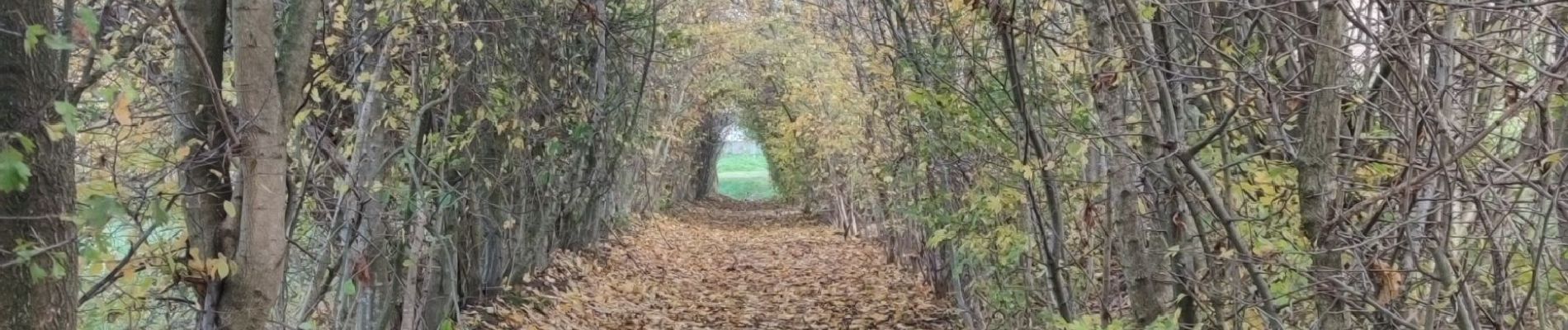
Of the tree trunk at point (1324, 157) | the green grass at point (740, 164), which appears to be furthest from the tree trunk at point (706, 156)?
the green grass at point (740, 164)

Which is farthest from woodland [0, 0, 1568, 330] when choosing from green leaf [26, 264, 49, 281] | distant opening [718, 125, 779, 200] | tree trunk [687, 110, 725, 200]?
distant opening [718, 125, 779, 200]

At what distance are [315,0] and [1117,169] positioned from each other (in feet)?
9.45

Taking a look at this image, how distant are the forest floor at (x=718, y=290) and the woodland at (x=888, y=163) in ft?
0.24

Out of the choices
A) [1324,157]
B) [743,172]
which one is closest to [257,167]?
[1324,157]

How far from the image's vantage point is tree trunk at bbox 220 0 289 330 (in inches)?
118

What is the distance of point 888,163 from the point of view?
349 inches

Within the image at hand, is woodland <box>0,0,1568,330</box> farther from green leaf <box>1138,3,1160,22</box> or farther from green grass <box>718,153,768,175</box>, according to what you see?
green grass <box>718,153,768,175</box>

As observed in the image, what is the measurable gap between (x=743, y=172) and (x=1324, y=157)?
215 ft

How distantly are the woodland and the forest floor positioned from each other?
0.24 feet

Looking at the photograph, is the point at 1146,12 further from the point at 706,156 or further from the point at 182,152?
the point at 706,156

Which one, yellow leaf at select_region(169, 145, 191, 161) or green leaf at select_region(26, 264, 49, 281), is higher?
yellow leaf at select_region(169, 145, 191, 161)

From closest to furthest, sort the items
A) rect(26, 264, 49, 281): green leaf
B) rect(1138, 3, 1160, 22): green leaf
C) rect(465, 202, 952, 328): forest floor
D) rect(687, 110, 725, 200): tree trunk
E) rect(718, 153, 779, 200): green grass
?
rect(26, 264, 49, 281): green leaf → rect(1138, 3, 1160, 22): green leaf → rect(465, 202, 952, 328): forest floor → rect(687, 110, 725, 200): tree trunk → rect(718, 153, 779, 200): green grass

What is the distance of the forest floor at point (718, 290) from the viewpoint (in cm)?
884

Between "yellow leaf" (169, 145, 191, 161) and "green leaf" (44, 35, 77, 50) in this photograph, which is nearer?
"green leaf" (44, 35, 77, 50)
